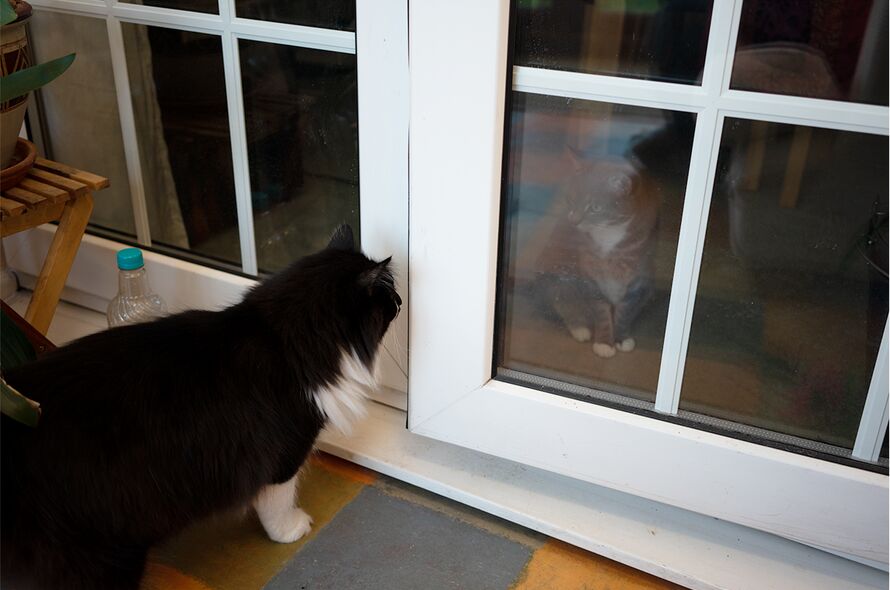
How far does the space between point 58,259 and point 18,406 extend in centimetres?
59

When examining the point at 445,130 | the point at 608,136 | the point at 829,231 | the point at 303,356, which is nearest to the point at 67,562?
the point at 303,356

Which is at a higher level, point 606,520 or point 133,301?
point 133,301

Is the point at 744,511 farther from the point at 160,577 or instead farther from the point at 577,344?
the point at 160,577

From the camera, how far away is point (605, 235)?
118 cm

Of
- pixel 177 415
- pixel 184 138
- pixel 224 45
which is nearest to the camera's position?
pixel 177 415

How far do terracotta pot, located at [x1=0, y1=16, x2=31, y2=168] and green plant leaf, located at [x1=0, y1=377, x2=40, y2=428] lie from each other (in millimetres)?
554

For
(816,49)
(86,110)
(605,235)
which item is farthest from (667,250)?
(86,110)

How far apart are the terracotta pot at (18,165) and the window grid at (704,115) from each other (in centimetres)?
81

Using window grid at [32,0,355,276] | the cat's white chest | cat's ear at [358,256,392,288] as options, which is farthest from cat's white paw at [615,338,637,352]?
window grid at [32,0,355,276]

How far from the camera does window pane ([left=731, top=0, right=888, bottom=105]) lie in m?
0.88

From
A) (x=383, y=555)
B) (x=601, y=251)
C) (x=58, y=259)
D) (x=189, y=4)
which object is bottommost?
(x=383, y=555)

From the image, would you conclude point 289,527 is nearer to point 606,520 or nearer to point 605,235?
point 606,520

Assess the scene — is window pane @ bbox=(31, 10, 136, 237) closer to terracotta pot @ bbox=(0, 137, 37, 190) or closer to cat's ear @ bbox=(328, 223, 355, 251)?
terracotta pot @ bbox=(0, 137, 37, 190)

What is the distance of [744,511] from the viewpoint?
1.14m
